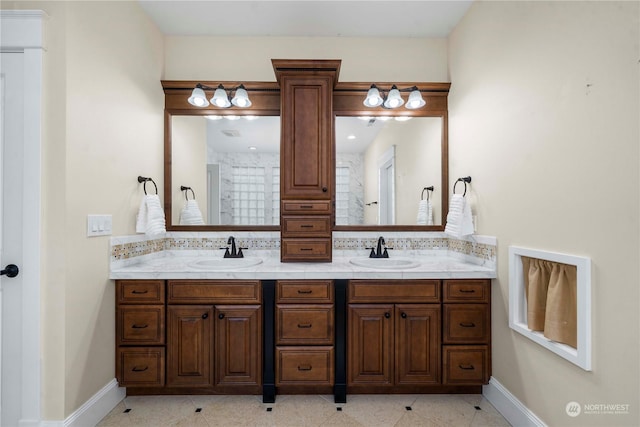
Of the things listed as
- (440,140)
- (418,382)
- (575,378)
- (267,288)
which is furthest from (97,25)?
(575,378)

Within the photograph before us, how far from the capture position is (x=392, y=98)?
2.33 meters

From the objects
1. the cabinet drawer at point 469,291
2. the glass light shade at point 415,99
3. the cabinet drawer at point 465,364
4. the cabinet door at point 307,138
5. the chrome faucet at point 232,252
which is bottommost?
the cabinet drawer at point 465,364

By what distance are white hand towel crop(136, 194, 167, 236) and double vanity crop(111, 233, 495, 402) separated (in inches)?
9.5

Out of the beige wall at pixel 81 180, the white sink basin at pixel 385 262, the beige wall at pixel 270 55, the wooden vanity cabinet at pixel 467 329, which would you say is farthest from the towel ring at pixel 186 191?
the wooden vanity cabinet at pixel 467 329

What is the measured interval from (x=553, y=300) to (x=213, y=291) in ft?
5.90

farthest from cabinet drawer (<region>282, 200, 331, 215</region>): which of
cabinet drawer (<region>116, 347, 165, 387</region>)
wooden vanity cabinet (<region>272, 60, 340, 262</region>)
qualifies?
cabinet drawer (<region>116, 347, 165, 387</region>)

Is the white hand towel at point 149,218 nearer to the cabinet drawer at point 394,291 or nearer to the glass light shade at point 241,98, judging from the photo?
the glass light shade at point 241,98

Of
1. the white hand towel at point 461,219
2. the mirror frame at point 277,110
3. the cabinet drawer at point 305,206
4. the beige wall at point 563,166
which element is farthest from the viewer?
the mirror frame at point 277,110

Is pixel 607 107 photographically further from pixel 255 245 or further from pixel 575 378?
pixel 255 245

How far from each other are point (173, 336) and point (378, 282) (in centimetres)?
131

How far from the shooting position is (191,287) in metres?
1.84

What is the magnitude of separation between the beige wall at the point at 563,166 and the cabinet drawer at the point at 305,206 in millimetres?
1056

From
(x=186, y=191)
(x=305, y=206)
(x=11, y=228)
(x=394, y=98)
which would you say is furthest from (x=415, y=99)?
(x=11, y=228)

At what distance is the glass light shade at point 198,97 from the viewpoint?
7.45 feet
